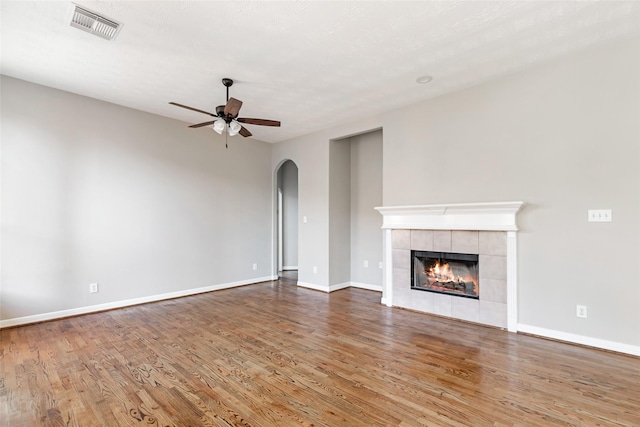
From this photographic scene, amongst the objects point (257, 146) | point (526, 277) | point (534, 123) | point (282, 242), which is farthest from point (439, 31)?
point (282, 242)

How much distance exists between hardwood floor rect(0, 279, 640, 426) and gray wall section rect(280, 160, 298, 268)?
159 inches

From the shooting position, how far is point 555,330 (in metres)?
3.17

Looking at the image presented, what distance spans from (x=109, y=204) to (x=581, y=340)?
5975 mm

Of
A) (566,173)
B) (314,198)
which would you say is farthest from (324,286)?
(566,173)

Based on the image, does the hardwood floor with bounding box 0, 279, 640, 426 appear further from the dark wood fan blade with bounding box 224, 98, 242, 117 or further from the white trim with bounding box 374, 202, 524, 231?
the dark wood fan blade with bounding box 224, 98, 242, 117

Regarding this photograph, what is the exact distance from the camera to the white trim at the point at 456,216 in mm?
3447

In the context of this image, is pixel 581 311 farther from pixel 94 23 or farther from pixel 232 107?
pixel 94 23

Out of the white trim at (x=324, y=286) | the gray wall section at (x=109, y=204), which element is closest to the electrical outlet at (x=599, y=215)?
the white trim at (x=324, y=286)

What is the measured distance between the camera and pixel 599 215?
9.73 ft

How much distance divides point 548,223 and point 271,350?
3.21 metres

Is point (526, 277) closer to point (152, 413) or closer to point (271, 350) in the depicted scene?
point (271, 350)

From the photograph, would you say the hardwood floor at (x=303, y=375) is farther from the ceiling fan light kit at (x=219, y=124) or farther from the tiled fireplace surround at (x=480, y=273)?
the ceiling fan light kit at (x=219, y=124)

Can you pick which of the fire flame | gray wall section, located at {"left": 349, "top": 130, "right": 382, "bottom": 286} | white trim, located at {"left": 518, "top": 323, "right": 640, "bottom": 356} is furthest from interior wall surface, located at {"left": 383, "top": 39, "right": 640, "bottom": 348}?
gray wall section, located at {"left": 349, "top": 130, "right": 382, "bottom": 286}

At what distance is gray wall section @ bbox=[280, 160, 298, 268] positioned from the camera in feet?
25.7
